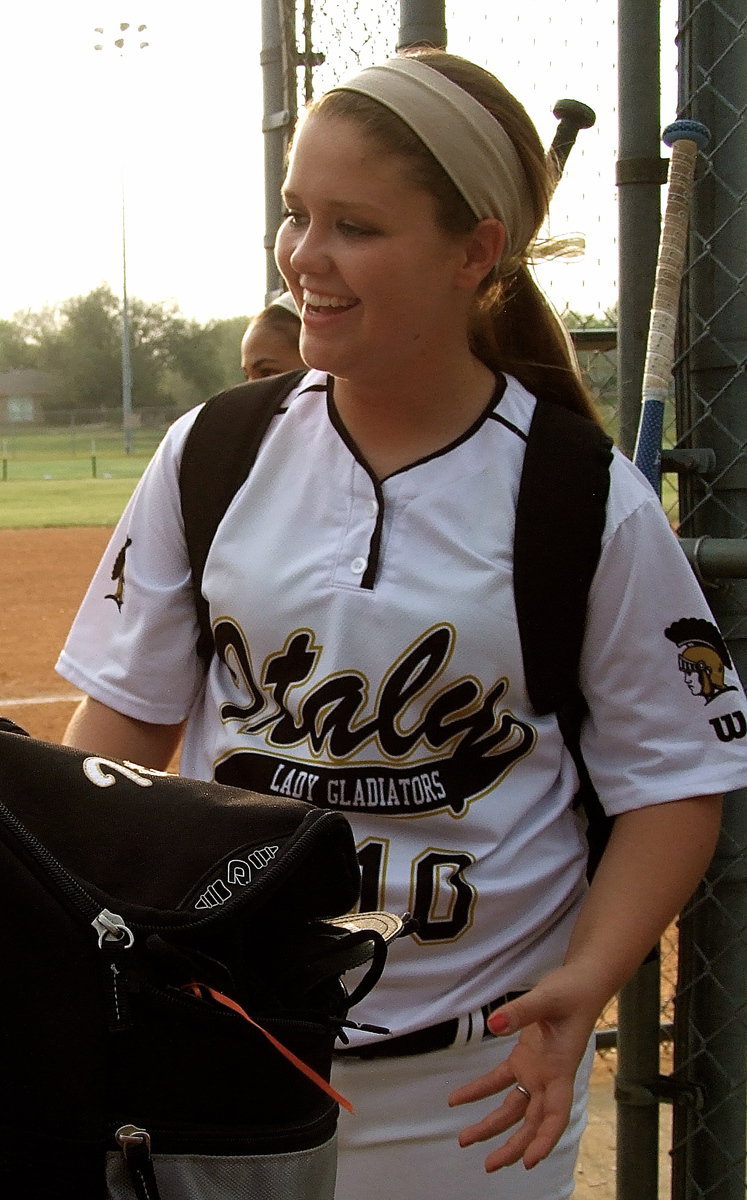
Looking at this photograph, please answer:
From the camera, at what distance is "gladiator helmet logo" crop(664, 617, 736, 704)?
147 cm

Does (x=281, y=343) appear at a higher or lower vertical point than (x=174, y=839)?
higher

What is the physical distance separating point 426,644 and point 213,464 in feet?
1.13

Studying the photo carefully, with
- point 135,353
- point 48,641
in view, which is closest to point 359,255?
point 48,641

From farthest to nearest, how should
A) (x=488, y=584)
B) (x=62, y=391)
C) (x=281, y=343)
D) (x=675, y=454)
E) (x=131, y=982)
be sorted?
(x=62, y=391), (x=281, y=343), (x=675, y=454), (x=488, y=584), (x=131, y=982)

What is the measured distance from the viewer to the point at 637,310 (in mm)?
2230

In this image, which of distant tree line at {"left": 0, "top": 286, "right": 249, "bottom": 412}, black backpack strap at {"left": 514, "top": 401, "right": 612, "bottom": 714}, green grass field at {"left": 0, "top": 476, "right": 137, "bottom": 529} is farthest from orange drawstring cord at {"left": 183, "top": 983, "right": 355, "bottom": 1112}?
distant tree line at {"left": 0, "top": 286, "right": 249, "bottom": 412}

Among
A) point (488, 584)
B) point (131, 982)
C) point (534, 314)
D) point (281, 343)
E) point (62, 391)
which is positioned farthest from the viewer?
point (62, 391)

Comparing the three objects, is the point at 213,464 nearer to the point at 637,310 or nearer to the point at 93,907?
the point at 93,907

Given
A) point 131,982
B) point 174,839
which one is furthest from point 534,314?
point 131,982

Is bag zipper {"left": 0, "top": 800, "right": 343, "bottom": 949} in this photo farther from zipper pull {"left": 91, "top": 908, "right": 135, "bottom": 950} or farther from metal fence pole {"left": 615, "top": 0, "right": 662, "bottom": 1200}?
metal fence pole {"left": 615, "top": 0, "right": 662, "bottom": 1200}

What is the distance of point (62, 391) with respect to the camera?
50.8 metres

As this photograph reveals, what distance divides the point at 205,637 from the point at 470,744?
1.14 feet

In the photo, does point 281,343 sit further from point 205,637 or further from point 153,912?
point 153,912

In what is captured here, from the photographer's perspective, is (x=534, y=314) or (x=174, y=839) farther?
(x=534, y=314)
